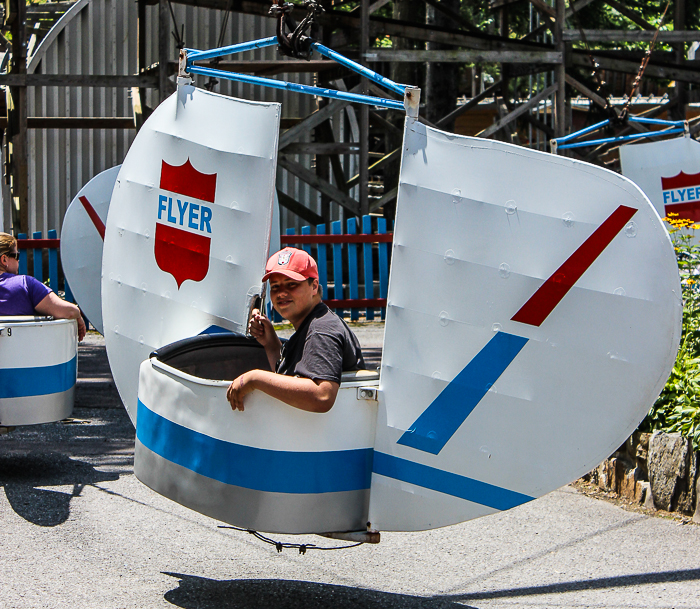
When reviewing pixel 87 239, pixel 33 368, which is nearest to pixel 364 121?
pixel 87 239

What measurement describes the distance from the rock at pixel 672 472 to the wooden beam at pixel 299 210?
34.2 feet

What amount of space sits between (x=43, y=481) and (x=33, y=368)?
2.48 ft

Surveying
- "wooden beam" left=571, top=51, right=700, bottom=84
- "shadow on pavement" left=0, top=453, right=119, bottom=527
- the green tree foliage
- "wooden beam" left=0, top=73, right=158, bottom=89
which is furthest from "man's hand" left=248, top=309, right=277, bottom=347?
"wooden beam" left=571, top=51, right=700, bottom=84

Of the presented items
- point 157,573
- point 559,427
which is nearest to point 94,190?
point 157,573

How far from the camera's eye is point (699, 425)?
5410mm

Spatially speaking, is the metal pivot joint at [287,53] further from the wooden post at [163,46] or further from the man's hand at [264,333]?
the wooden post at [163,46]

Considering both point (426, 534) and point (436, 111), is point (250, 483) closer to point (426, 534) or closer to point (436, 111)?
point (426, 534)

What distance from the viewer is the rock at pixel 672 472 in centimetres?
539

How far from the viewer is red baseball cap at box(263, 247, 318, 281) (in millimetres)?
3951

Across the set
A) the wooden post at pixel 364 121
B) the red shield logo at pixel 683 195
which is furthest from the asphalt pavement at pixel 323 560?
the wooden post at pixel 364 121

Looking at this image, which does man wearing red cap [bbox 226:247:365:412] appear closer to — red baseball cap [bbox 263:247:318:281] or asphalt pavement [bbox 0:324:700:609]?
red baseball cap [bbox 263:247:318:281]

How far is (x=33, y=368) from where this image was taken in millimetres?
5945

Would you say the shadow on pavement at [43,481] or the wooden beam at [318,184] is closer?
the shadow on pavement at [43,481]

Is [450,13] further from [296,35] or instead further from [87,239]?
[296,35]
